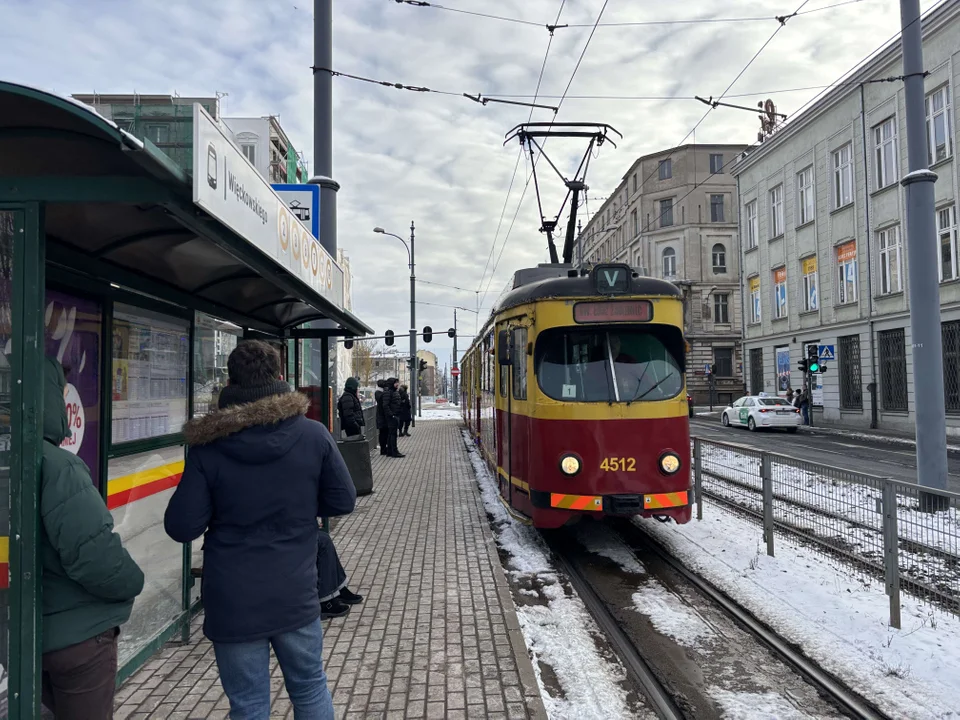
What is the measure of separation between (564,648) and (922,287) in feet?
23.9

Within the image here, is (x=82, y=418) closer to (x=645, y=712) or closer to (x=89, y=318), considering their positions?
(x=89, y=318)

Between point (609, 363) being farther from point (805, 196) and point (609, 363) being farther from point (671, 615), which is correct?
point (805, 196)

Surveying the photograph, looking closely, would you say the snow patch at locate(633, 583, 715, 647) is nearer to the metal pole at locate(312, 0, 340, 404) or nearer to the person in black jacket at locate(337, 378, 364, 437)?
the metal pole at locate(312, 0, 340, 404)

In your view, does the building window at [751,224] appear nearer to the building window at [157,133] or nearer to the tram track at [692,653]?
the tram track at [692,653]

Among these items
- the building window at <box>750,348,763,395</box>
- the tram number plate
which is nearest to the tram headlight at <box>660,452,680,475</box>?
the tram number plate

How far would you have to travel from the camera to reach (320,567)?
3125 millimetres

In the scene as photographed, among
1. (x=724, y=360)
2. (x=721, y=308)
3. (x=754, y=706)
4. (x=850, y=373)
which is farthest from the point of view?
(x=721, y=308)

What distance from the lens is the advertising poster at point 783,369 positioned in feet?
108

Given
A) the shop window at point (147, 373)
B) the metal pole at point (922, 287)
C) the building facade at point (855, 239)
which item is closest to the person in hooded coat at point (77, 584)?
the shop window at point (147, 373)

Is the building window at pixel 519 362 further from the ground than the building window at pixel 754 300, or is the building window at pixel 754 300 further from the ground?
the building window at pixel 754 300

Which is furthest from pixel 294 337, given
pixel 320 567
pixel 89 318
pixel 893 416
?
pixel 893 416

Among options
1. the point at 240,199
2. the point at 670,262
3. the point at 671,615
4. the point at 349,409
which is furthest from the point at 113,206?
the point at 670,262

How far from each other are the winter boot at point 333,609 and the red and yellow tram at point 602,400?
226 centimetres

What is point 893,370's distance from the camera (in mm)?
25156
